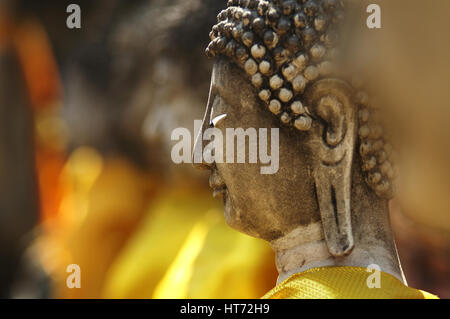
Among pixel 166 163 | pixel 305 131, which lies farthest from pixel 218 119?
pixel 166 163

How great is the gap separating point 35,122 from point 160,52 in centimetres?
409

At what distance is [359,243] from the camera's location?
201 centimetres

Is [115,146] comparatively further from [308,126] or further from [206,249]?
[308,126]

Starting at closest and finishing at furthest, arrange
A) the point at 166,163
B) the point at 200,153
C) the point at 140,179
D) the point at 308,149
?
the point at 308,149 → the point at 200,153 → the point at 166,163 → the point at 140,179

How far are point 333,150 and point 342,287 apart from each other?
0.35 meters

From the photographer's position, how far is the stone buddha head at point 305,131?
198 centimetres

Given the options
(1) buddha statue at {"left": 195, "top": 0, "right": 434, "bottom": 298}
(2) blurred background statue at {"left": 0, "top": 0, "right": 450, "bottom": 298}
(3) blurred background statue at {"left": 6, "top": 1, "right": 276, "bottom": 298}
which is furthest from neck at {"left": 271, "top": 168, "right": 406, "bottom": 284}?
(3) blurred background statue at {"left": 6, "top": 1, "right": 276, "bottom": 298}

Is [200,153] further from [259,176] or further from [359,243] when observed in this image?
[359,243]

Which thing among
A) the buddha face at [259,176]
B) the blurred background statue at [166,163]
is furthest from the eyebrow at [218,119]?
the blurred background statue at [166,163]

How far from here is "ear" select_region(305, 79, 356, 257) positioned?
199 centimetres

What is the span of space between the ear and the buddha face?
37mm

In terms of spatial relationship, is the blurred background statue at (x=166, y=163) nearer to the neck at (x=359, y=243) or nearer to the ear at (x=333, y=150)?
the ear at (x=333, y=150)

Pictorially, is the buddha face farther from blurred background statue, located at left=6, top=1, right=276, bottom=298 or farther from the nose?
blurred background statue, located at left=6, top=1, right=276, bottom=298

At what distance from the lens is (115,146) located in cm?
526
